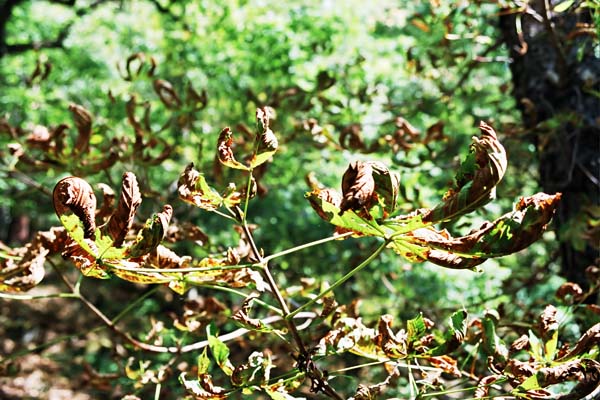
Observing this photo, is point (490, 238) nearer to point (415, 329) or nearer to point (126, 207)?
point (415, 329)

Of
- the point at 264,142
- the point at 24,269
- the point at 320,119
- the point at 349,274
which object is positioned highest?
the point at 264,142

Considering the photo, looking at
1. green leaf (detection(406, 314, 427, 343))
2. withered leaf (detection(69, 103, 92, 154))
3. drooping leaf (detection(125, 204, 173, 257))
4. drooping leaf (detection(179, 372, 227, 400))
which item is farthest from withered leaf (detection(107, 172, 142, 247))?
withered leaf (detection(69, 103, 92, 154))

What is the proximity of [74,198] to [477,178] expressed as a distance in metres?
0.41

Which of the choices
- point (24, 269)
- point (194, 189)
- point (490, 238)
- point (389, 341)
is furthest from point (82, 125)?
point (490, 238)

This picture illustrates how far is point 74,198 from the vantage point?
620 millimetres

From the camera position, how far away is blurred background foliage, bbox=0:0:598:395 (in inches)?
69.0

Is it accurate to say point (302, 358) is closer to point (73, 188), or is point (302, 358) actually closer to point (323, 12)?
point (73, 188)

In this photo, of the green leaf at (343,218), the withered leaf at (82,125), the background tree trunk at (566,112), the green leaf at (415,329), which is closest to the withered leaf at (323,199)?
the green leaf at (343,218)

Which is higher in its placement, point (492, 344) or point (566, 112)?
point (566, 112)

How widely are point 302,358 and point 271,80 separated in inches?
107

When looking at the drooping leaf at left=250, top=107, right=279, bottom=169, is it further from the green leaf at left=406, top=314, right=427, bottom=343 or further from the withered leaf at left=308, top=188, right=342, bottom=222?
the green leaf at left=406, top=314, right=427, bottom=343

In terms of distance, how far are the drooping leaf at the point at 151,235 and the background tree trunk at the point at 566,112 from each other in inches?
46.8

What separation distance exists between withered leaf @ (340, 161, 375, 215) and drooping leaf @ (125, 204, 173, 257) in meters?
0.20

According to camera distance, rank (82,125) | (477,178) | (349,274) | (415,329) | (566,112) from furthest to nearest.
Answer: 1. (566,112)
2. (82,125)
3. (415,329)
4. (349,274)
5. (477,178)
